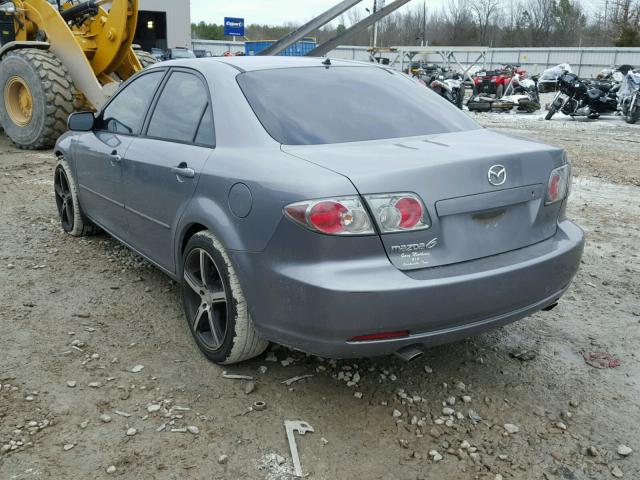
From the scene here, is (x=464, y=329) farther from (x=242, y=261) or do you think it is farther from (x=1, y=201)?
(x=1, y=201)

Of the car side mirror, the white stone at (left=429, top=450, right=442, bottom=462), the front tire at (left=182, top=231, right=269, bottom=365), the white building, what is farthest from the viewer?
the white building

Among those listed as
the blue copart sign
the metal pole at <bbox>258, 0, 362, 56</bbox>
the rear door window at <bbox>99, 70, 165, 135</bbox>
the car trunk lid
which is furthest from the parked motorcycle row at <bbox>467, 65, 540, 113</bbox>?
the blue copart sign

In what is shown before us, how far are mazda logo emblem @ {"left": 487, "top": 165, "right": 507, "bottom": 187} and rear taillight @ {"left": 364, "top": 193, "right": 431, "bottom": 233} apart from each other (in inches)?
15.1

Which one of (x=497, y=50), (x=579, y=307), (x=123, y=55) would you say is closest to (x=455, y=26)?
(x=497, y=50)

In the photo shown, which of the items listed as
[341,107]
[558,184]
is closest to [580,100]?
[558,184]

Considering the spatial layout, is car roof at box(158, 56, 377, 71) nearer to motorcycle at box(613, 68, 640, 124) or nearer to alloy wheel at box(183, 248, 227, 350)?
alloy wheel at box(183, 248, 227, 350)

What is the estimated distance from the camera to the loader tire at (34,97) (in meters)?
8.83

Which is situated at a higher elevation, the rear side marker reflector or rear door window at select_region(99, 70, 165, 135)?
rear door window at select_region(99, 70, 165, 135)

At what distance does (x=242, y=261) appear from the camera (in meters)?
2.66

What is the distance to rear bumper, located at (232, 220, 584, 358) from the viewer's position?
2.34m

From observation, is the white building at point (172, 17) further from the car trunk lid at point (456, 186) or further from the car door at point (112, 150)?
the car trunk lid at point (456, 186)

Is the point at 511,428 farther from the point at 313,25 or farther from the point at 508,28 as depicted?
the point at 508,28

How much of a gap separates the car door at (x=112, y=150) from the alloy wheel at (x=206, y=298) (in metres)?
1.06

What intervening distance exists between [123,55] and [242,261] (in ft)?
26.6
